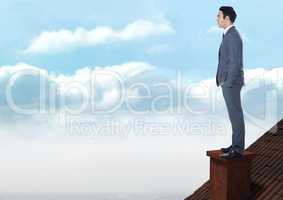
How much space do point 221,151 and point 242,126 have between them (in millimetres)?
548

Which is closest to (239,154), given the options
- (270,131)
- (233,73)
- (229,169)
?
(229,169)

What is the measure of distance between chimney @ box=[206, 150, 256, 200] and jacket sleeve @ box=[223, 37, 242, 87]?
4.04 feet

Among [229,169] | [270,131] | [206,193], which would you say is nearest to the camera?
[229,169]

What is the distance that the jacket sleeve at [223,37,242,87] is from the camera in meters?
9.55

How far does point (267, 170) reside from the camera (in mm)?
10695

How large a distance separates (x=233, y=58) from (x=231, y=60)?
1.8 inches

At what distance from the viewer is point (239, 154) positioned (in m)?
9.61

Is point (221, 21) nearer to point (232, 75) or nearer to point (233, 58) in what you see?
point (233, 58)

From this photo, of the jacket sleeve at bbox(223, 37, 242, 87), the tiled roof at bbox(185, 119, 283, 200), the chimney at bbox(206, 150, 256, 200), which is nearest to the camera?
the chimney at bbox(206, 150, 256, 200)

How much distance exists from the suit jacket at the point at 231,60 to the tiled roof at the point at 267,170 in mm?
1764

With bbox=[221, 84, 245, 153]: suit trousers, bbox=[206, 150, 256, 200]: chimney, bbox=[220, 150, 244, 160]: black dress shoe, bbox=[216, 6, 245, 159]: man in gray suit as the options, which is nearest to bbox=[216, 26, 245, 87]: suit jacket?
bbox=[216, 6, 245, 159]: man in gray suit

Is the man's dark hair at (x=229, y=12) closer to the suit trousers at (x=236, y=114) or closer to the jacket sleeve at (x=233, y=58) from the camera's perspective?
the jacket sleeve at (x=233, y=58)

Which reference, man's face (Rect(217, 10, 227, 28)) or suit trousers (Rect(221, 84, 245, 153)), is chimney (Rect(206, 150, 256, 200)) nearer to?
suit trousers (Rect(221, 84, 245, 153))

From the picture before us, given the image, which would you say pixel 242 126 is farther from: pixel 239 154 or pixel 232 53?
A: pixel 232 53
